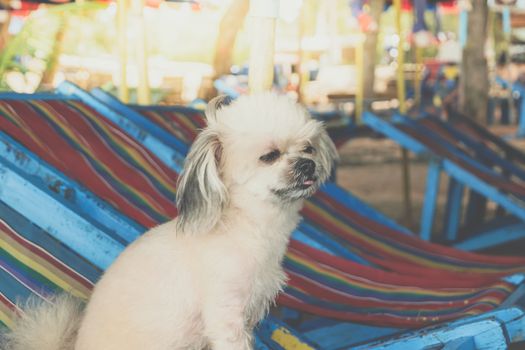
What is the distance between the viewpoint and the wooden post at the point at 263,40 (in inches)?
94.0

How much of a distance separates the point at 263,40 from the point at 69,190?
0.86 metres

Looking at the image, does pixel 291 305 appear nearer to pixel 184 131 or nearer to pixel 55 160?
pixel 55 160

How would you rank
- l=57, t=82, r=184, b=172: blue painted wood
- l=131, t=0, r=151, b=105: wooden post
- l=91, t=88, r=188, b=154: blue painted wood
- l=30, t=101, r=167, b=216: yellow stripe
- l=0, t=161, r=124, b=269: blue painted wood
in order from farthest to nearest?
1. l=131, t=0, r=151, b=105: wooden post
2. l=91, t=88, r=188, b=154: blue painted wood
3. l=57, t=82, r=184, b=172: blue painted wood
4. l=30, t=101, r=167, b=216: yellow stripe
5. l=0, t=161, r=124, b=269: blue painted wood

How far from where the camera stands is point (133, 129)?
11.5 ft

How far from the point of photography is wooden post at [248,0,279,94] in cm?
239

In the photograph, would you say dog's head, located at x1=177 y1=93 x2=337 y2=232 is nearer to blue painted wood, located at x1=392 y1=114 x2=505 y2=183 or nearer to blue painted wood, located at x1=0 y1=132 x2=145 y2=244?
blue painted wood, located at x1=0 y1=132 x2=145 y2=244

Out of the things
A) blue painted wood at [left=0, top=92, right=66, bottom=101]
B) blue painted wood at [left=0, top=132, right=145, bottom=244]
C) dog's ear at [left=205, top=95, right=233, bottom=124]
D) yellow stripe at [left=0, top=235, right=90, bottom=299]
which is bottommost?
yellow stripe at [left=0, top=235, right=90, bottom=299]

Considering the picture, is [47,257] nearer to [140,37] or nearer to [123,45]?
[140,37]

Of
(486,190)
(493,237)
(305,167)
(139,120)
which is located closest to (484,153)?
(493,237)

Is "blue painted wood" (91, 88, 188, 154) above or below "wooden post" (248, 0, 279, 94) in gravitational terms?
below

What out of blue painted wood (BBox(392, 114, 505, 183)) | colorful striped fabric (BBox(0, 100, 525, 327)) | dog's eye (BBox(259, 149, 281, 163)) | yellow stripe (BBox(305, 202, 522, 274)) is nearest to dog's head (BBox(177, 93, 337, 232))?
dog's eye (BBox(259, 149, 281, 163))

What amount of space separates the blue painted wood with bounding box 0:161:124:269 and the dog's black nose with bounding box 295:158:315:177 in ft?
2.43

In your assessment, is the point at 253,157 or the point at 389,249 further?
the point at 389,249

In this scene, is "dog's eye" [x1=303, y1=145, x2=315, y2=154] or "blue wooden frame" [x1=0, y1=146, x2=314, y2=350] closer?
"dog's eye" [x1=303, y1=145, x2=315, y2=154]
